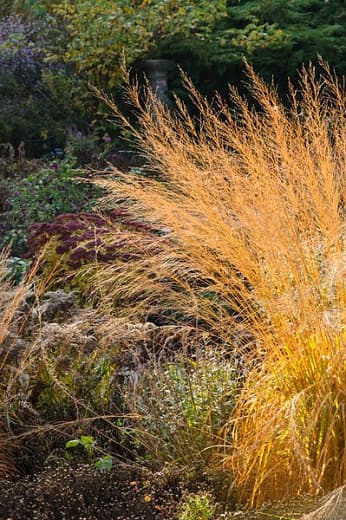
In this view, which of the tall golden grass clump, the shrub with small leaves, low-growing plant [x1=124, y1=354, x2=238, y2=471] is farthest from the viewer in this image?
the shrub with small leaves

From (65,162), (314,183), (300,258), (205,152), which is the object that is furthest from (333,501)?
(65,162)

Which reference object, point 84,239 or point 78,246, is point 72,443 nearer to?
point 78,246

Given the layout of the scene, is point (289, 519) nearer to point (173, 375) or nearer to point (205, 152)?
point (173, 375)

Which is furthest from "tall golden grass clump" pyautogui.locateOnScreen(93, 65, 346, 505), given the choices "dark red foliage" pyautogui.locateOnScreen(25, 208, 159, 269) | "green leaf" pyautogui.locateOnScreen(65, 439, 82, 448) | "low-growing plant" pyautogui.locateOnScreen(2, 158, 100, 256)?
"low-growing plant" pyautogui.locateOnScreen(2, 158, 100, 256)

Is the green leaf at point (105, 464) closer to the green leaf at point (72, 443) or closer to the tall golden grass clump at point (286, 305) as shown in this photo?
the green leaf at point (72, 443)

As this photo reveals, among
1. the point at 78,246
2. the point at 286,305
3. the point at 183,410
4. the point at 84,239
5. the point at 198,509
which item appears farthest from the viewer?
the point at 84,239

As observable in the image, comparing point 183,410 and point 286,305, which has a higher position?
point 286,305

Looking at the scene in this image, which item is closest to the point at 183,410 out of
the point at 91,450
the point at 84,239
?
the point at 91,450

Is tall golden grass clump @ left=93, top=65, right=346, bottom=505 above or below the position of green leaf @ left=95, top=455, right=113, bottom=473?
above

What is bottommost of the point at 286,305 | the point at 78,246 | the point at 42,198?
the point at 42,198

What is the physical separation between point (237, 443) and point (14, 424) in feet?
3.34

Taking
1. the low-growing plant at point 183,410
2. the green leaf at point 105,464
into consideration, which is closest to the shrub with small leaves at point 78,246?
the low-growing plant at point 183,410

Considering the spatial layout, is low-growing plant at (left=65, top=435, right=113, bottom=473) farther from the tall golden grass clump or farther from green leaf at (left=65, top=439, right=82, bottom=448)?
the tall golden grass clump

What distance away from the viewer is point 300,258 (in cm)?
343
